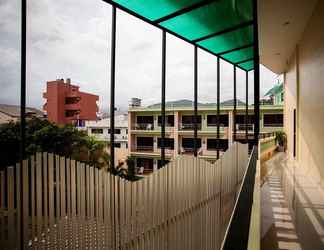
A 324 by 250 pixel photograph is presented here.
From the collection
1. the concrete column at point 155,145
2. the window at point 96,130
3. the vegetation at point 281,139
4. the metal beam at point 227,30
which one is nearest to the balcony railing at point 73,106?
the window at point 96,130

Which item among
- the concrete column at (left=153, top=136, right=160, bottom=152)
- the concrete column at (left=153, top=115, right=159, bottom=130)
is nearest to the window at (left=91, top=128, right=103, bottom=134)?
the concrete column at (left=153, top=136, right=160, bottom=152)

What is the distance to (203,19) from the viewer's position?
3.96 meters

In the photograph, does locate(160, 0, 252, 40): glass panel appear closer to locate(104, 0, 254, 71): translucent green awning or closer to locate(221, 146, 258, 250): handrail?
locate(104, 0, 254, 71): translucent green awning

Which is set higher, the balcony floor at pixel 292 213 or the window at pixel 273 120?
the window at pixel 273 120

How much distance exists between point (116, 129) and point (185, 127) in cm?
727

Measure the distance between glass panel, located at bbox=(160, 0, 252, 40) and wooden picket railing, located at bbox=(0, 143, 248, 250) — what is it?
2.06 meters

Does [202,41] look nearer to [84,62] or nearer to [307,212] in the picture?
[307,212]

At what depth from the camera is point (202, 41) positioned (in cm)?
496

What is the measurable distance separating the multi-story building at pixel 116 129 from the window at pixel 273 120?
12.0m

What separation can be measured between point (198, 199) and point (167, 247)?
93 centimetres

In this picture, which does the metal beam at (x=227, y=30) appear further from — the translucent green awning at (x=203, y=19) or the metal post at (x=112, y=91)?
the metal post at (x=112, y=91)

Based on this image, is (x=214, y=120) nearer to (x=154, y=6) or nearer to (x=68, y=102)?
(x=68, y=102)

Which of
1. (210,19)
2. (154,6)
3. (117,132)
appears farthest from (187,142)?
(154,6)

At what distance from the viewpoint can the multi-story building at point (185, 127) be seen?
20.0 m
